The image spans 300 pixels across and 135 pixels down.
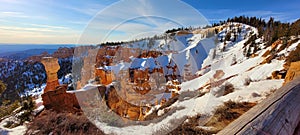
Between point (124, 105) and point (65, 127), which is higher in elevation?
point (65, 127)

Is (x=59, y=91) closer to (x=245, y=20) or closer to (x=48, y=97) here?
(x=48, y=97)

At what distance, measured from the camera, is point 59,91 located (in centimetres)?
655

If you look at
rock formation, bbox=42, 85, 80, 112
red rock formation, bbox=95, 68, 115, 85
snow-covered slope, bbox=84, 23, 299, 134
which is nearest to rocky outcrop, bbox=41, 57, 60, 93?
red rock formation, bbox=95, 68, 115, 85

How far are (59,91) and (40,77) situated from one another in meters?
49.3

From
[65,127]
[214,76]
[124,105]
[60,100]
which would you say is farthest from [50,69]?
[214,76]

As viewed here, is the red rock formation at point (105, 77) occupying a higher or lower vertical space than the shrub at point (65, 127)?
lower

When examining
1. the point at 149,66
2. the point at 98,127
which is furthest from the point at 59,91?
the point at 149,66

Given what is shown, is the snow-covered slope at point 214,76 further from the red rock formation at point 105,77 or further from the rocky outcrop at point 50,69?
the rocky outcrop at point 50,69

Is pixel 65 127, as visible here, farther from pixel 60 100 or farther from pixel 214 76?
pixel 214 76

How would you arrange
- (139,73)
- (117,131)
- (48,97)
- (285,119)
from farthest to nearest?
(139,73)
(48,97)
(117,131)
(285,119)

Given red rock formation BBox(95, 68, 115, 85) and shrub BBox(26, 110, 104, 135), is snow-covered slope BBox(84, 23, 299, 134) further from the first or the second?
red rock formation BBox(95, 68, 115, 85)

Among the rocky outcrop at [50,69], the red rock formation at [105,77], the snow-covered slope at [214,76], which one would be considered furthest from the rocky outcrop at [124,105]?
the red rock formation at [105,77]

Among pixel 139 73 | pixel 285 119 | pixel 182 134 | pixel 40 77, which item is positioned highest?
pixel 285 119

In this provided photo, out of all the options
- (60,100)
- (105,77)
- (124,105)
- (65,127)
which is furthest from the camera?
(105,77)
